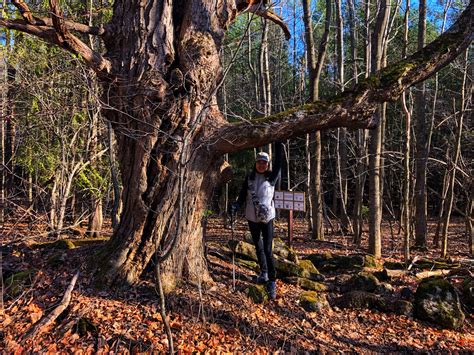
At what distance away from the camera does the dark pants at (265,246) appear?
4574 mm

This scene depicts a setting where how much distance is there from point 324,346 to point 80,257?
11.3ft

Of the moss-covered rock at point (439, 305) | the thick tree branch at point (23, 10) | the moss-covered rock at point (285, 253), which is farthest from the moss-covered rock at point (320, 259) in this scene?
the thick tree branch at point (23, 10)

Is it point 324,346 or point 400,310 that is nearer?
point 324,346

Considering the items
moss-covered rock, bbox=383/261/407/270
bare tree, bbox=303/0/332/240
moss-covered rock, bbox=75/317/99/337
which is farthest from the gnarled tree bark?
bare tree, bbox=303/0/332/240

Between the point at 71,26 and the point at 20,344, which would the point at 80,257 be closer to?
the point at 20,344

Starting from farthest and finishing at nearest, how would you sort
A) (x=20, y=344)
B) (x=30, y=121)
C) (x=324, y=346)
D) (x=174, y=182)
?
(x=30, y=121) < (x=174, y=182) < (x=324, y=346) < (x=20, y=344)

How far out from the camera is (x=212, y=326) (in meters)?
3.84

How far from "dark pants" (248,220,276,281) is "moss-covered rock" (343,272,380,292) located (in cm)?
151

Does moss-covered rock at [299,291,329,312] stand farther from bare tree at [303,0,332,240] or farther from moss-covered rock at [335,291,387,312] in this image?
bare tree at [303,0,332,240]

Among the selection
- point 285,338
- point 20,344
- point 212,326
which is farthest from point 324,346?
point 20,344

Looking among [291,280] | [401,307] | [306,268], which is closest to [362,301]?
[401,307]

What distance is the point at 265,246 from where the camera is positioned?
15.1 feet

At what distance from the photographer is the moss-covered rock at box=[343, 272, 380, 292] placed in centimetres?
524

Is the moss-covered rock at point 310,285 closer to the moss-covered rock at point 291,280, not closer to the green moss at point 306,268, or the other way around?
the moss-covered rock at point 291,280
